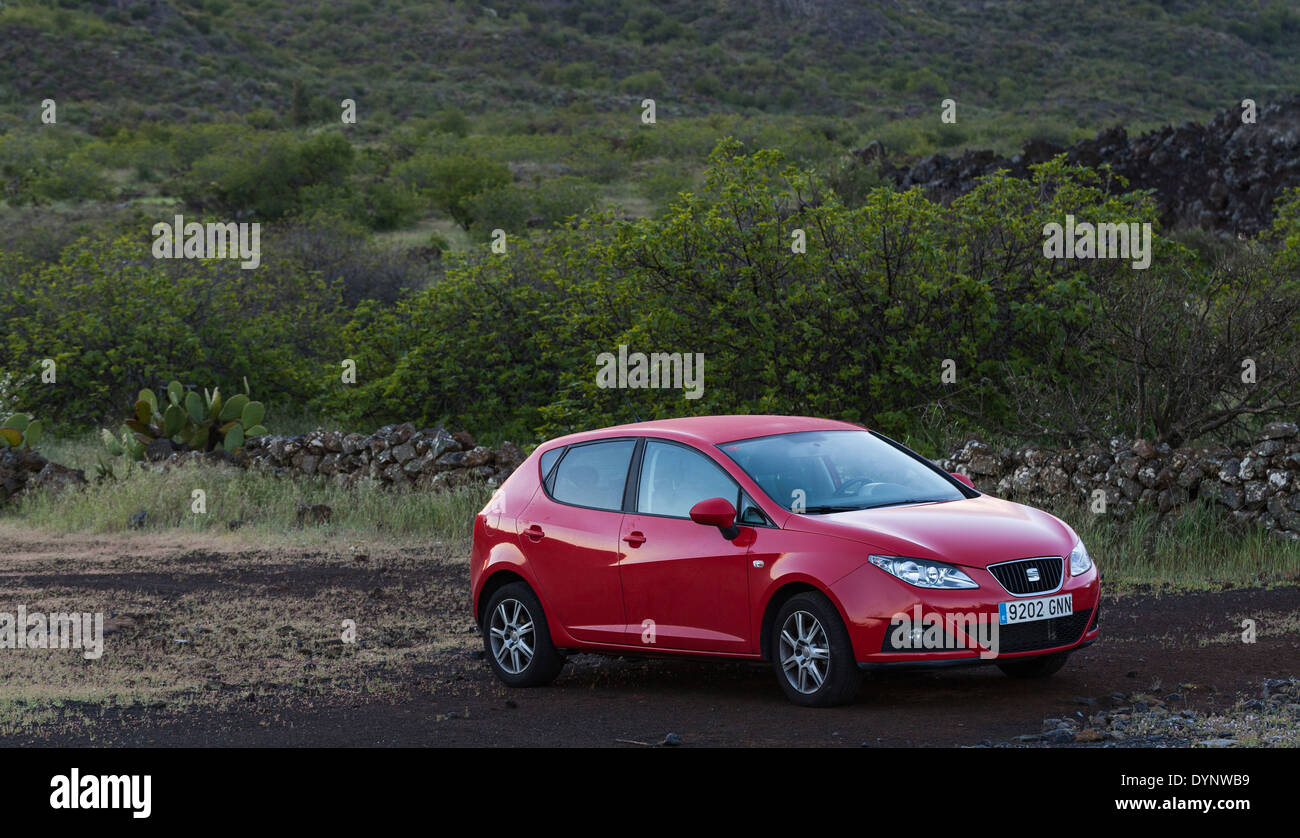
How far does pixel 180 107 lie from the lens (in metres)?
70.9

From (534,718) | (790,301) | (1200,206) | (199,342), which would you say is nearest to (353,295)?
(199,342)

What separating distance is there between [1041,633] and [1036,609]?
0.46ft

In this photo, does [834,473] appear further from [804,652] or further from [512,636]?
[512,636]

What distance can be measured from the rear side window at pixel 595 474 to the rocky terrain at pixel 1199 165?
2867 centimetres

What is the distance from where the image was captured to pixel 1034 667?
814 cm

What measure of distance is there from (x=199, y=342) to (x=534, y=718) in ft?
57.1

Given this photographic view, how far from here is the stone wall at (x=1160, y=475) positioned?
12477 millimetres

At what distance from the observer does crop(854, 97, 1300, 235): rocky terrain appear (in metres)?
36.0

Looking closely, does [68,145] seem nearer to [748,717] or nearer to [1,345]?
[1,345]

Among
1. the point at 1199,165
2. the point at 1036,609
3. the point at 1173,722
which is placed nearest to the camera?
the point at 1173,722

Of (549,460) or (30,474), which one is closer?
(549,460)

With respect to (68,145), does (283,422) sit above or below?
below

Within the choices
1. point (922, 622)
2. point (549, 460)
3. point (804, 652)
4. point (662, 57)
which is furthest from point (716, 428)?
point (662, 57)

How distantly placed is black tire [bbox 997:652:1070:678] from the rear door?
2158mm
